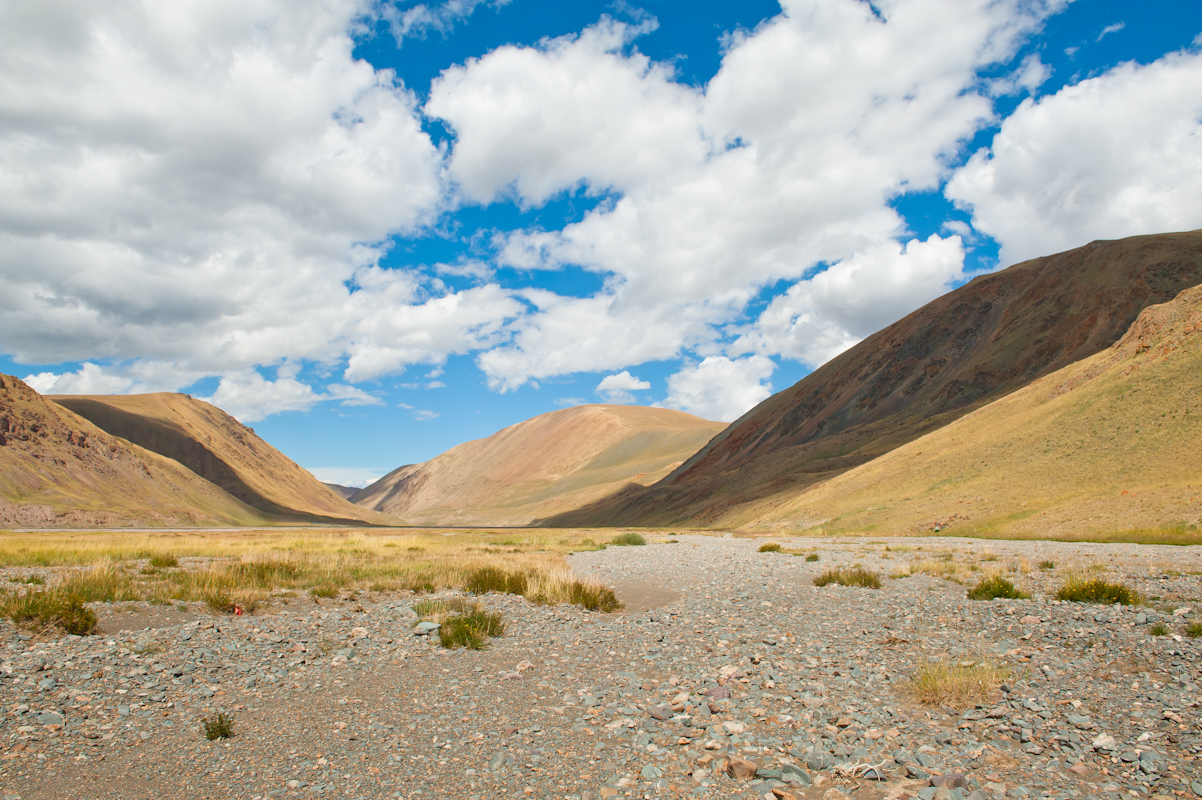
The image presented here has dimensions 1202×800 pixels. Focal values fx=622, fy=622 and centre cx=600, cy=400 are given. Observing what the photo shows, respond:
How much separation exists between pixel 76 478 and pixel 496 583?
4502 inches

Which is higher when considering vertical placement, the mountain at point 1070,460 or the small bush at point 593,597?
the mountain at point 1070,460

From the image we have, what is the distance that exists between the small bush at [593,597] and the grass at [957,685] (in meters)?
7.53

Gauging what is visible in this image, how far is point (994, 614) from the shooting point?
1197cm

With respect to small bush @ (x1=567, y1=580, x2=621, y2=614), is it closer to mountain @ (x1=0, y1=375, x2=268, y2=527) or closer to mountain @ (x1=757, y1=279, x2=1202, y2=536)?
mountain @ (x1=757, y1=279, x2=1202, y2=536)

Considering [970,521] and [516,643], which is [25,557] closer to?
[516,643]

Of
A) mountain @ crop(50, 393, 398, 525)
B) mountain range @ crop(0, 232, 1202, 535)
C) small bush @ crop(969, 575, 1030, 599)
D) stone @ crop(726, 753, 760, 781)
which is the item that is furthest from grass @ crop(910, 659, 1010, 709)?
mountain @ crop(50, 393, 398, 525)

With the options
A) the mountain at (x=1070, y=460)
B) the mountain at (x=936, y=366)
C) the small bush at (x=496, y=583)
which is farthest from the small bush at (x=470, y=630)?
the mountain at (x=936, y=366)

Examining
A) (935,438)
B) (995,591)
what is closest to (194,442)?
(935,438)

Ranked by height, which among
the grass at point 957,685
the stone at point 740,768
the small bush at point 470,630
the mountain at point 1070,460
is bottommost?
the stone at point 740,768

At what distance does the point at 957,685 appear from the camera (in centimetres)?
796

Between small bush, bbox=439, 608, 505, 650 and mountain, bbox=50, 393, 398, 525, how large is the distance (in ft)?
517

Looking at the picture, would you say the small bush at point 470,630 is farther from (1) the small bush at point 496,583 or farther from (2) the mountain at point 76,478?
(2) the mountain at point 76,478

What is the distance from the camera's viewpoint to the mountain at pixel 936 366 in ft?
250

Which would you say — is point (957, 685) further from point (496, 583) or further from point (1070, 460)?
point (1070, 460)
